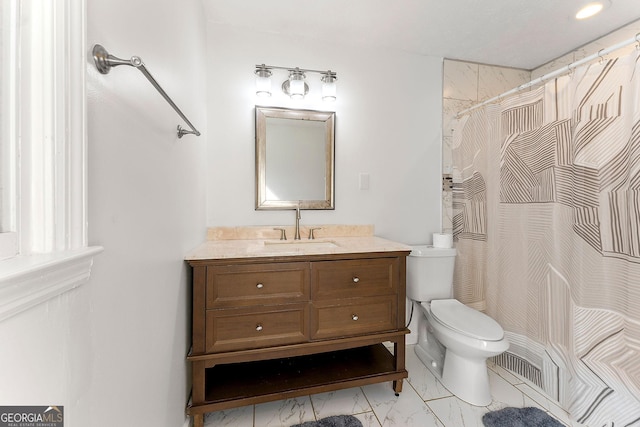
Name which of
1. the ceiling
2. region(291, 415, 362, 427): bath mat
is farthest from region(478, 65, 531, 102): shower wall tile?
region(291, 415, 362, 427): bath mat

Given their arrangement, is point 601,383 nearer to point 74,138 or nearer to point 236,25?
point 74,138

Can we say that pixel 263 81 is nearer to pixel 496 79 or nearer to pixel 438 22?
pixel 438 22

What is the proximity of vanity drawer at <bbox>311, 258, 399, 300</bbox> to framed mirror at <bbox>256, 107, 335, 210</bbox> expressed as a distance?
64 cm

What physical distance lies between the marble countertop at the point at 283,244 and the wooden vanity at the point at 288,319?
0.03ft

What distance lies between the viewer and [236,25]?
1837mm

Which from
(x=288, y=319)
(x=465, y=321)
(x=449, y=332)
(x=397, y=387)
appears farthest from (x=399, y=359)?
(x=288, y=319)

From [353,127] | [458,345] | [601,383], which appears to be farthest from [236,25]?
[601,383]

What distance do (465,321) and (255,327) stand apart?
48.6 inches

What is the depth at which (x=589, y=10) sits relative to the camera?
5.42 ft

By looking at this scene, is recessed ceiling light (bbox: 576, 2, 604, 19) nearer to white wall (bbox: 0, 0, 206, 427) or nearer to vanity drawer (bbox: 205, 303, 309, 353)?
white wall (bbox: 0, 0, 206, 427)

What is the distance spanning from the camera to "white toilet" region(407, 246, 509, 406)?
150 cm

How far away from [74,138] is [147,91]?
46 centimetres

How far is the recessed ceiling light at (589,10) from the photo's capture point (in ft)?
5.28

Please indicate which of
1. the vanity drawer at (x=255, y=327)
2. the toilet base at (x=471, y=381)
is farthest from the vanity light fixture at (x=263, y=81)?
the toilet base at (x=471, y=381)
